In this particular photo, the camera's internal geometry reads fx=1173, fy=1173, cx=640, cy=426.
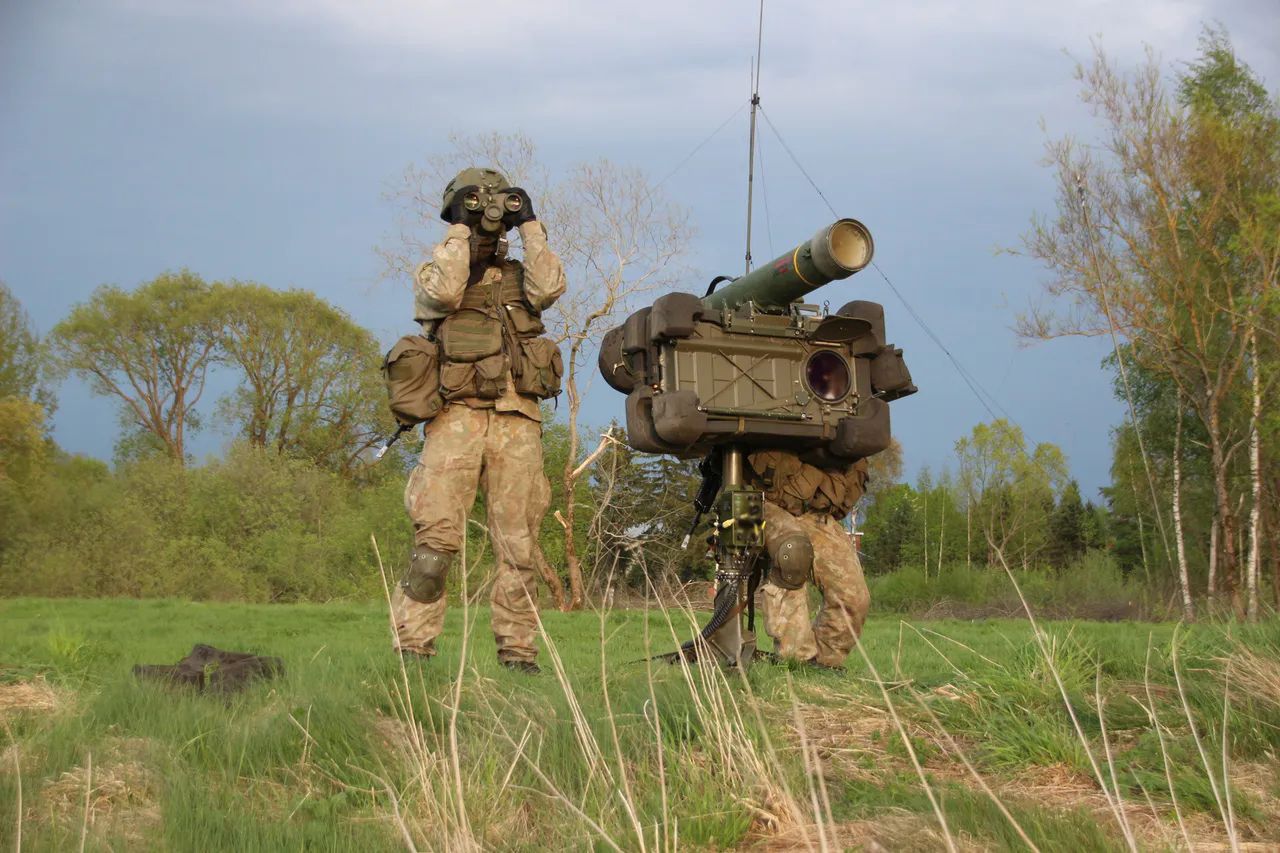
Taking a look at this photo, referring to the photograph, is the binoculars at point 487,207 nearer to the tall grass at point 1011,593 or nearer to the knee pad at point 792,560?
the knee pad at point 792,560

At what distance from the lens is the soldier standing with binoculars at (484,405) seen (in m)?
5.84

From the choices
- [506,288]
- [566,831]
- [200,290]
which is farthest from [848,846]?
[200,290]

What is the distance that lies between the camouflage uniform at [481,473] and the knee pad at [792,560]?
119 cm

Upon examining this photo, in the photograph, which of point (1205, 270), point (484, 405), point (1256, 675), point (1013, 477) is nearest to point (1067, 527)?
point (1013, 477)

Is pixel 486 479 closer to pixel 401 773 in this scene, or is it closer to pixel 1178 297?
pixel 401 773

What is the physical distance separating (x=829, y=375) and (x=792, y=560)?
0.94 m

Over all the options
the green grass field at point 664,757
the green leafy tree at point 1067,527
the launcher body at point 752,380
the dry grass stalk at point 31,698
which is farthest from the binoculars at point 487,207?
the green leafy tree at point 1067,527

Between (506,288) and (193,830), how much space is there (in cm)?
384

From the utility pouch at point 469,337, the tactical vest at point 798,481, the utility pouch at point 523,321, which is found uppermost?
the utility pouch at point 523,321

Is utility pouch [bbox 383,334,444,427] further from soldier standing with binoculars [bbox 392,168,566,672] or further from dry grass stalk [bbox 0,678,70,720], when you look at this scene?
dry grass stalk [bbox 0,678,70,720]

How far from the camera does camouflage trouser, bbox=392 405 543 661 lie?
582 cm

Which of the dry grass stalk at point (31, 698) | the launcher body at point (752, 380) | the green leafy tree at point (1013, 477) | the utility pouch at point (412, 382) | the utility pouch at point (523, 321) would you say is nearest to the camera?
the dry grass stalk at point (31, 698)

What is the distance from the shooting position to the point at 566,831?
2848 mm

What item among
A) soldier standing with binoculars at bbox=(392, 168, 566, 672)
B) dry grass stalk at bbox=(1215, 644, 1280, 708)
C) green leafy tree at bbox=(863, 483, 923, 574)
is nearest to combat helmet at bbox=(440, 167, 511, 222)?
soldier standing with binoculars at bbox=(392, 168, 566, 672)
